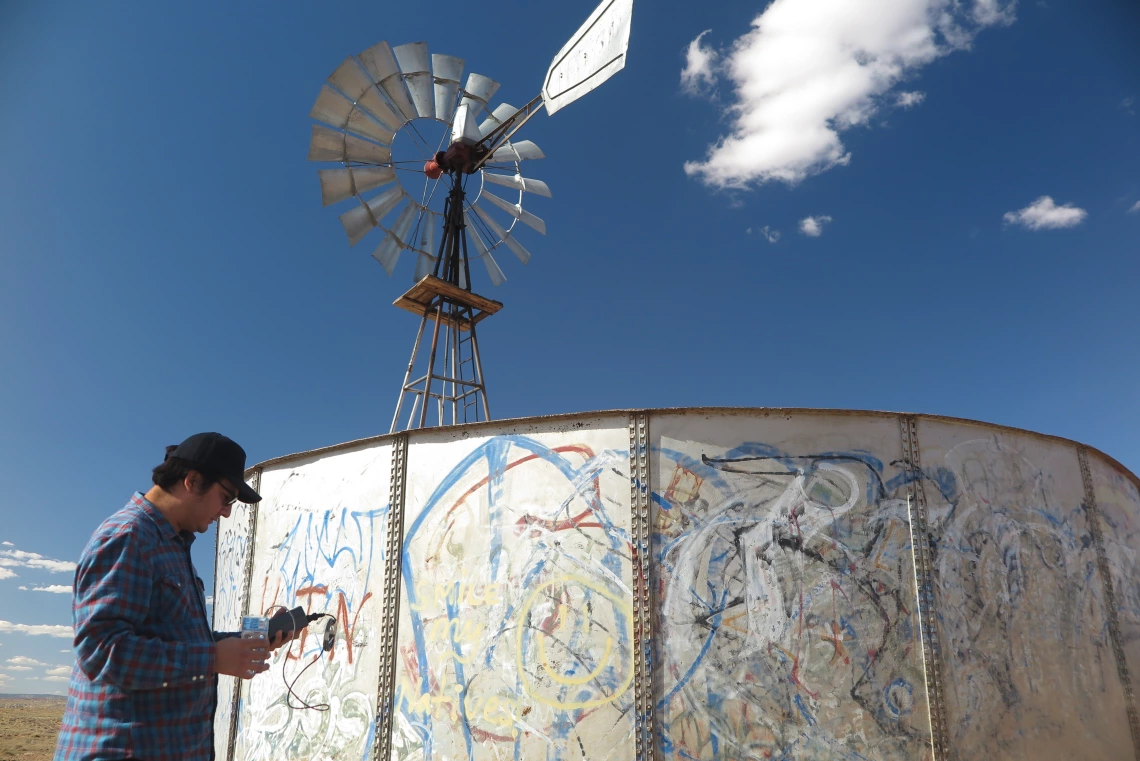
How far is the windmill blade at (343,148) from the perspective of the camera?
13477 millimetres

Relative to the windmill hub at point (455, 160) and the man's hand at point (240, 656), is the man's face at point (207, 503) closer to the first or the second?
the man's hand at point (240, 656)

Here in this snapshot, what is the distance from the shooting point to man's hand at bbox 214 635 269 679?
299cm

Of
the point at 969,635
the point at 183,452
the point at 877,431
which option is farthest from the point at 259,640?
the point at 969,635

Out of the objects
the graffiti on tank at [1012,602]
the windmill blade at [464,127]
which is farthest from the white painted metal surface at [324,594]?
the windmill blade at [464,127]

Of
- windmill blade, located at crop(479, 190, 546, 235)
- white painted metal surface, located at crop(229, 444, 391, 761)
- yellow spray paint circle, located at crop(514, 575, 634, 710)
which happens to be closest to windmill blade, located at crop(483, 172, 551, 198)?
windmill blade, located at crop(479, 190, 546, 235)

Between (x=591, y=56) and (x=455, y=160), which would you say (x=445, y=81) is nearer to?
(x=455, y=160)

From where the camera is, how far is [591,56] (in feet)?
39.6

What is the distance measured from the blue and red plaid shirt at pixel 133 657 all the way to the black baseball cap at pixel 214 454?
29 centimetres

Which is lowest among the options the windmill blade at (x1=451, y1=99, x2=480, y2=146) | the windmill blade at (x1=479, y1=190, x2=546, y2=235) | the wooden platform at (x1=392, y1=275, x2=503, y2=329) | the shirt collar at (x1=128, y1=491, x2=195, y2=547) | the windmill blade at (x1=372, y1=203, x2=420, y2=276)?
the shirt collar at (x1=128, y1=491, x2=195, y2=547)

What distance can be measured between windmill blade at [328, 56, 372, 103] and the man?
468 inches

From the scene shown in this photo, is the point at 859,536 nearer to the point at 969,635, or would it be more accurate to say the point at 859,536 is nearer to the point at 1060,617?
the point at 969,635

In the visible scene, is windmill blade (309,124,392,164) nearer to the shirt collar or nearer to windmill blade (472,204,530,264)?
windmill blade (472,204,530,264)

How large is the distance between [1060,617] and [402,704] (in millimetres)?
7759

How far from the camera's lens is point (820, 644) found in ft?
24.1
